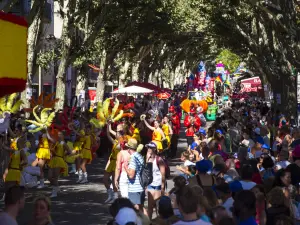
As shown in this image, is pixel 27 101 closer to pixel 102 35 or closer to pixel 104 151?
pixel 104 151

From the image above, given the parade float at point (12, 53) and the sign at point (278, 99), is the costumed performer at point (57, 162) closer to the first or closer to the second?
the parade float at point (12, 53)

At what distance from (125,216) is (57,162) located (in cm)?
925

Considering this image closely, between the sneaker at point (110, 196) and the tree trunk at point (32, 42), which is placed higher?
the tree trunk at point (32, 42)

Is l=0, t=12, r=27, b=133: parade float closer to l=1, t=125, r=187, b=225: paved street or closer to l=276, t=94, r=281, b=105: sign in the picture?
l=1, t=125, r=187, b=225: paved street

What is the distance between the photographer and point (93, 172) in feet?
67.2

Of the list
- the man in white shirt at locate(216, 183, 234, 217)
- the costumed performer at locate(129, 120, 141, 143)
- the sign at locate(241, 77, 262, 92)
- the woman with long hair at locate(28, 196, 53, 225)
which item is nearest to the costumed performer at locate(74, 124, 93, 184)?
the costumed performer at locate(129, 120, 141, 143)

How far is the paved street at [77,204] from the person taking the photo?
42.2ft

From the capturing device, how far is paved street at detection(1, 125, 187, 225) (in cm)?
1287

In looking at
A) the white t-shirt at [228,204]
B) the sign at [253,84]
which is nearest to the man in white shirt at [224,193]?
the white t-shirt at [228,204]

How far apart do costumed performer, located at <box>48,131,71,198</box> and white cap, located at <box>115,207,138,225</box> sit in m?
8.62

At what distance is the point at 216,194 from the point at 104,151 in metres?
16.4

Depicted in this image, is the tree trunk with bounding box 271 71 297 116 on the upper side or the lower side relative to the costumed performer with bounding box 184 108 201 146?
upper

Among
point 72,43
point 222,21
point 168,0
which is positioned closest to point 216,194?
point 72,43

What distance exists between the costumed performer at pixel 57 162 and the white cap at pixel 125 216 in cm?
862
